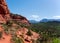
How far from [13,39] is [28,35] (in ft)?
33.6

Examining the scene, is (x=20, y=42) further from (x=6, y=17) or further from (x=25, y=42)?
(x=6, y=17)

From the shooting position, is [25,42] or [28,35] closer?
[25,42]

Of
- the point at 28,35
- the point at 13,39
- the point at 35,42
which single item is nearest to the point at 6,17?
the point at 28,35

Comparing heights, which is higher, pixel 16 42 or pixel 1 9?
pixel 1 9

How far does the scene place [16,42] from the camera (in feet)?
107

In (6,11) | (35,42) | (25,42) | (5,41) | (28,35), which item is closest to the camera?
(5,41)

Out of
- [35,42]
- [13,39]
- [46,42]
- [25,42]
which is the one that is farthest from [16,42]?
[46,42]

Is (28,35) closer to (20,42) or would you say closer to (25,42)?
(25,42)

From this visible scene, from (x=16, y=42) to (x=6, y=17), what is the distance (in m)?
17.2

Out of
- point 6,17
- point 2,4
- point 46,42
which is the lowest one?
point 46,42

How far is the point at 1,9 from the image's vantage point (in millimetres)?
46969

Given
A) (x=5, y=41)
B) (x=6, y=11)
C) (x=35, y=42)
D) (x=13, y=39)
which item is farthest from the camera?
(x=6, y=11)

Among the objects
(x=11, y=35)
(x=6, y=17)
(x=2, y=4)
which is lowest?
(x=11, y=35)

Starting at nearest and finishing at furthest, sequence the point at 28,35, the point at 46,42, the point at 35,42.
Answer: the point at 35,42 < the point at 28,35 < the point at 46,42
